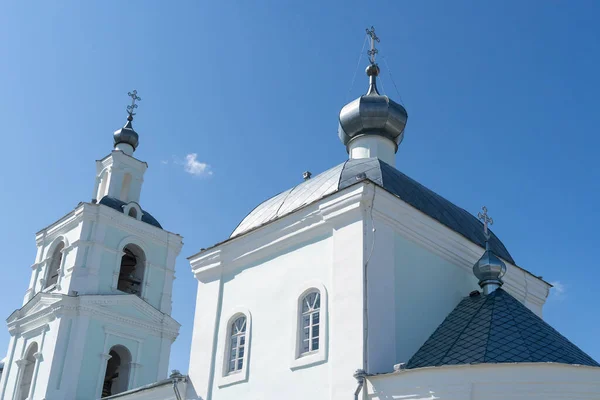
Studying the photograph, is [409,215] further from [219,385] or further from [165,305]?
Result: [165,305]

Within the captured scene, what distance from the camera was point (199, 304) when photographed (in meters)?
10.8

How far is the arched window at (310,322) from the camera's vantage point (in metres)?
9.03

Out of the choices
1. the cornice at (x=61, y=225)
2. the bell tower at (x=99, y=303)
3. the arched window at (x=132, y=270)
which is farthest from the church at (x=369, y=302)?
the cornice at (x=61, y=225)

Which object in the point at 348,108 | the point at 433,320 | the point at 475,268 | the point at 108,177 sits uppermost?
the point at 108,177

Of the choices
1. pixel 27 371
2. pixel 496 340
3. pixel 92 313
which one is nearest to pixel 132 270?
pixel 92 313

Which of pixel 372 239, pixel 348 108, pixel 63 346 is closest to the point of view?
pixel 372 239

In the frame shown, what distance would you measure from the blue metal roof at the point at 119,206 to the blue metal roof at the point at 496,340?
968cm

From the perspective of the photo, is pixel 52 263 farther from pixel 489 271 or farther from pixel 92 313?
pixel 489 271

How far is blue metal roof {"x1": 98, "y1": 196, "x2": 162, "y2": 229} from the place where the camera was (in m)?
16.8

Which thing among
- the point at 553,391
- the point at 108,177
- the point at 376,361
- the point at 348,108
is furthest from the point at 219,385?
the point at 108,177

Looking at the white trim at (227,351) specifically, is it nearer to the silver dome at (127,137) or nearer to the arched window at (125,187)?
the arched window at (125,187)

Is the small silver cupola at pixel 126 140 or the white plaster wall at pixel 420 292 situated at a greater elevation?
the small silver cupola at pixel 126 140

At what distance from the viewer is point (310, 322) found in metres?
9.20

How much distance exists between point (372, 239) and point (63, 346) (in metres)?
8.45
